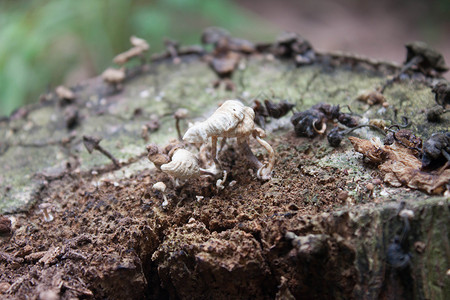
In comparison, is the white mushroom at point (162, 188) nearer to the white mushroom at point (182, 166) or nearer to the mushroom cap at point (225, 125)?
the white mushroom at point (182, 166)

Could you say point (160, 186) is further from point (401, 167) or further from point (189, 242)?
point (401, 167)

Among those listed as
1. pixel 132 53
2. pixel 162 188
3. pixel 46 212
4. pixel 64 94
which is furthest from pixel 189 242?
pixel 132 53

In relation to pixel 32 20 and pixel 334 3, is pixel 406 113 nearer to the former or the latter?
pixel 32 20

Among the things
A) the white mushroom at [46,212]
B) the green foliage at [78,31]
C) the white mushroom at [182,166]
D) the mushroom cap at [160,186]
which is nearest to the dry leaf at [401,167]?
the white mushroom at [182,166]

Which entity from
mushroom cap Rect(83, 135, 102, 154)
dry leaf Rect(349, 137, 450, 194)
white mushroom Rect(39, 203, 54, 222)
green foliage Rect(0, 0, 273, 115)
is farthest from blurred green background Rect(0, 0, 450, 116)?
dry leaf Rect(349, 137, 450, 194)

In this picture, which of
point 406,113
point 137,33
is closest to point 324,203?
point 406,113
